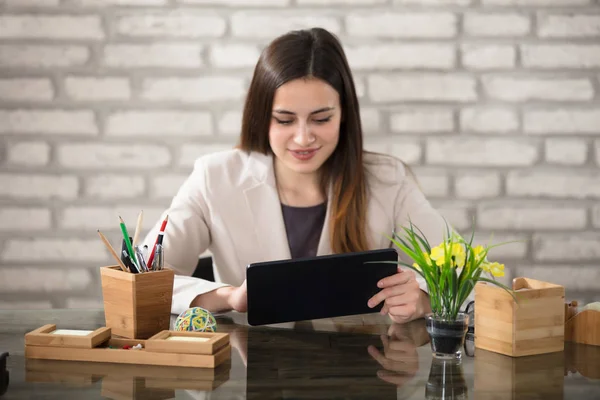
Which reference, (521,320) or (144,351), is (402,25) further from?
(144,351)

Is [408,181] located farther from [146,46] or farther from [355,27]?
[146,46]

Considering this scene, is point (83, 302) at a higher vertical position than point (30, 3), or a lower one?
lower

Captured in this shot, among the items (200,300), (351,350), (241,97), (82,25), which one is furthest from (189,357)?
(82,25)

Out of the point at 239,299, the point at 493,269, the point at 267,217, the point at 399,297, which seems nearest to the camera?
the point at 493,269

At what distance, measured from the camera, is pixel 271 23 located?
8.64 ft

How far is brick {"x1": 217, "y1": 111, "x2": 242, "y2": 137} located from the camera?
8.72ft

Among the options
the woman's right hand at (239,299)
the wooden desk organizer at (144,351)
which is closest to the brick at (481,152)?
the woman's right hand at (239,299)

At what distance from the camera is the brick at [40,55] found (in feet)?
8.67

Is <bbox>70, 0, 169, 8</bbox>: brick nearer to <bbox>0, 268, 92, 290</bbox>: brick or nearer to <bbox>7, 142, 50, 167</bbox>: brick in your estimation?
<bbox>7, 142, 50, 167</bbox>: brick

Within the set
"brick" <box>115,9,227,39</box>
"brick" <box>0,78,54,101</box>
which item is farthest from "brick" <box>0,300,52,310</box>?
"brick" <box>115,9,227,39</box>

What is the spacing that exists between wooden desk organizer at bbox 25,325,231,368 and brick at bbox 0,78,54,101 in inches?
58.7

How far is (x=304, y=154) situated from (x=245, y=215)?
0.81ft

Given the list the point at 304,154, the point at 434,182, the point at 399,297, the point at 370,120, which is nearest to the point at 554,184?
the point at 434,182

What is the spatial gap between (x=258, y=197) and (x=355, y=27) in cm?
81
